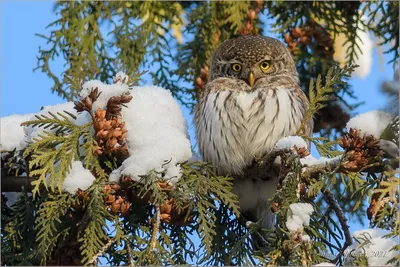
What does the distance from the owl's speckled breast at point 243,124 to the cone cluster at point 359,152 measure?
74cm

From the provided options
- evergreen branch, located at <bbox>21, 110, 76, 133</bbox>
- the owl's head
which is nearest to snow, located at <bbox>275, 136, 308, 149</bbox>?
evergreen branch, located at <bbox>21, 110, 76, 133</bbox>

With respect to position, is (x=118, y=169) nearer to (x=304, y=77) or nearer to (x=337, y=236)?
(x=337, y=236)

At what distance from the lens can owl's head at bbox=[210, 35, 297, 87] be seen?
3606 millimetres

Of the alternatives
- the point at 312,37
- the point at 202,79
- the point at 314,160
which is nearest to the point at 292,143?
the point at 314,160

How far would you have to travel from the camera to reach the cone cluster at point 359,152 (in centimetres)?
254

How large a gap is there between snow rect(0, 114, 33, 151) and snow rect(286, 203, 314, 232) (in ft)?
3.80

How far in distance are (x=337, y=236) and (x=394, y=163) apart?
0.49 m

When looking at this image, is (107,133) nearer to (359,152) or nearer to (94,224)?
(94,224)

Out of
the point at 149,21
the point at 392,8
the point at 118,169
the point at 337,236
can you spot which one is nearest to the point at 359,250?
the point at 337,236

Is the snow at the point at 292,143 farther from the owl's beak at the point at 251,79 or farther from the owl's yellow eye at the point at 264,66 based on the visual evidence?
the owl's yellow eye at the point at 264,66

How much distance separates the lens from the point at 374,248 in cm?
229

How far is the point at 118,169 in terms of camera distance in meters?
2.74

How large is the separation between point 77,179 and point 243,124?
0.93 m

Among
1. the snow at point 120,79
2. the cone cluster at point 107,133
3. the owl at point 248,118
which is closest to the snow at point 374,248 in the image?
the owl at point 248,118
